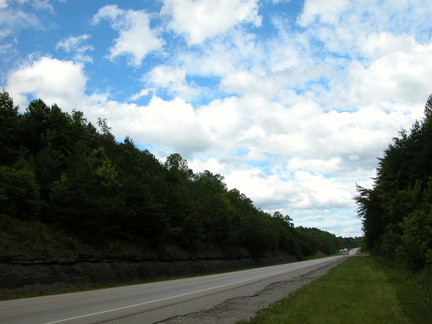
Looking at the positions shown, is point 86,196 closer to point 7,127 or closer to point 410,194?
point 7,127

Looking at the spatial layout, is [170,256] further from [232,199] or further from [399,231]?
[232,199]

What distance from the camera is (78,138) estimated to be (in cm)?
4341

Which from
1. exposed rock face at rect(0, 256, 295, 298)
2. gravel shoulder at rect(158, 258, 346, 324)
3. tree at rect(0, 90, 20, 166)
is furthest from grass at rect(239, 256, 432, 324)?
tree at rect(0, 90, 20, 166)

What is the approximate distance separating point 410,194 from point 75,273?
22.8 meters

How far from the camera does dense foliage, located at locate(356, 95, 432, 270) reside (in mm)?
19500

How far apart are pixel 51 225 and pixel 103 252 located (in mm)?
4199

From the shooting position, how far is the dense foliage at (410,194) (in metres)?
19.5

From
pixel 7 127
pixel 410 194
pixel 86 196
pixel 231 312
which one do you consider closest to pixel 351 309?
pixel 231 312

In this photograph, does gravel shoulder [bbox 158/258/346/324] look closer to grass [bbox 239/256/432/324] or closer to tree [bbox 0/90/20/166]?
grass [bbox 239/256/432/324]

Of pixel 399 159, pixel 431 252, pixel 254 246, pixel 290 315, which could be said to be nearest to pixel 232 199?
pixel 254 246

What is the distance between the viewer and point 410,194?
24844mm

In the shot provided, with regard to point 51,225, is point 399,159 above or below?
above

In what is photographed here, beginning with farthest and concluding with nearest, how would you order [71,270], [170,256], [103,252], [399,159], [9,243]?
[170,256]
[399,159]
[103,252]
[71,270]
[9,243]

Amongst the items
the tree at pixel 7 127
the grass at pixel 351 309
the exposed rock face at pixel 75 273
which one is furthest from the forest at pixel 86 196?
the grass at pixel 351 309
